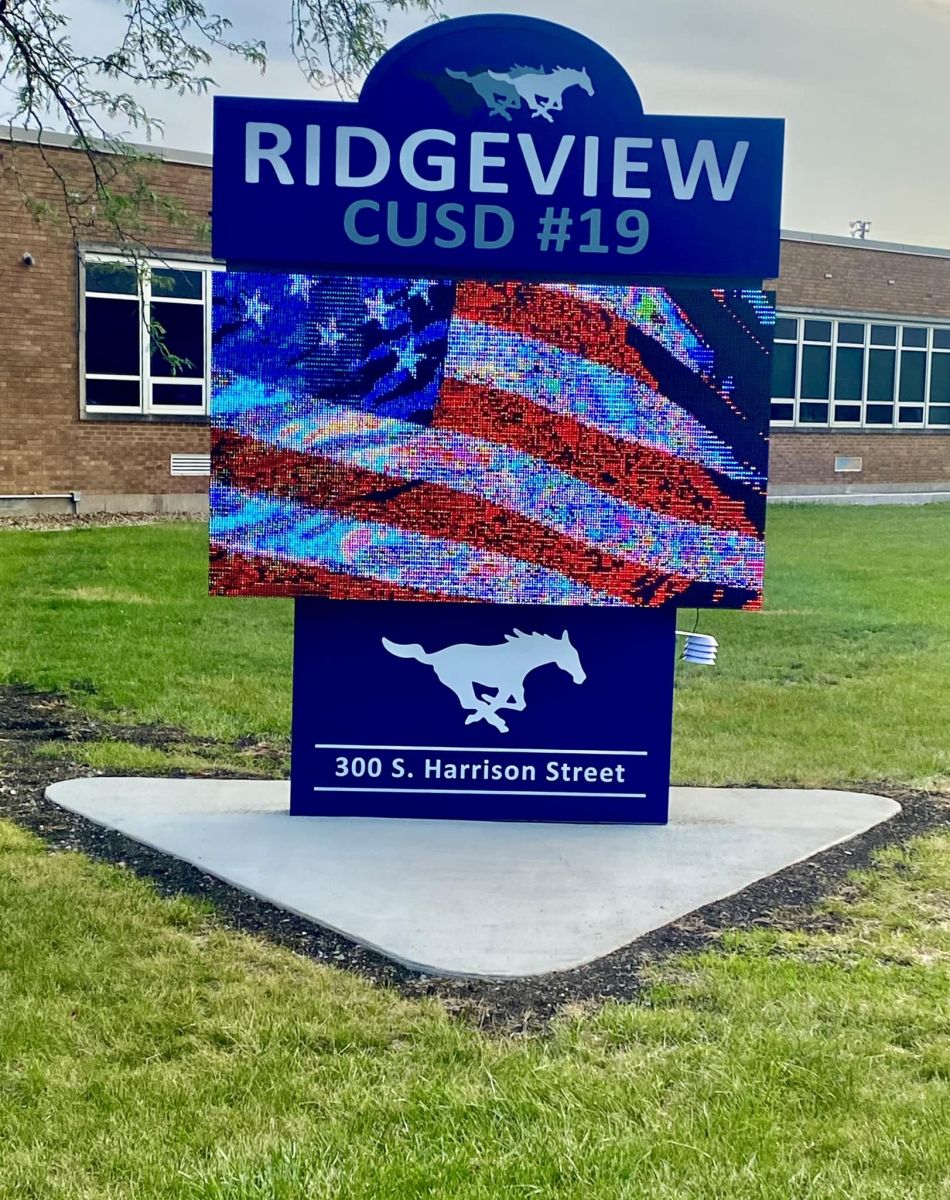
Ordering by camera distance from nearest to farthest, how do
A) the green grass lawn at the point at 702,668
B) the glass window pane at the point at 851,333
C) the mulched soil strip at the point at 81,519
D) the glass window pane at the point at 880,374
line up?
1. the green grass lawn at the point at 702,668
2. the mulched soil strip at the point at 81,519
3. the glass window pane at the point at 851,333
4. the glass window pane at the point at 880,374

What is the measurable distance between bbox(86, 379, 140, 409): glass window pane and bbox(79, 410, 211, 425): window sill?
0.16 meters

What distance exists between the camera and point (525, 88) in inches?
221

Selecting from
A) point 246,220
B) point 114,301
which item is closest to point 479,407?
point 246,220

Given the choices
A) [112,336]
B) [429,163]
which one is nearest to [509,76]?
[429,163]

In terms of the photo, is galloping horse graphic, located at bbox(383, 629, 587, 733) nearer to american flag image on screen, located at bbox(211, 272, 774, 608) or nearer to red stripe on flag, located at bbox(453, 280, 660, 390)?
american flag image on screen, located at bbox(211, 272, 774, 608)

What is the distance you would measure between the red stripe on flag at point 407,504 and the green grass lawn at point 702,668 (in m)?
1.90

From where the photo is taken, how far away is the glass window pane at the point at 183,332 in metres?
19.7

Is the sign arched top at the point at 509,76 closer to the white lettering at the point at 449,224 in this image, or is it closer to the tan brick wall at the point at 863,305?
the white lettering at the point at 449,224

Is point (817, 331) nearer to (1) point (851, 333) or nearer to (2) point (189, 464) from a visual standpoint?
(1) point (851, 333)

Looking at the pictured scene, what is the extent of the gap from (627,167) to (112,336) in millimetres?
14845

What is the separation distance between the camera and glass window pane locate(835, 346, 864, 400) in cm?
2823

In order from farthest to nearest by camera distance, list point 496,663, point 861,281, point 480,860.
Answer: point 861,281 → point 496,663 → point 480,860

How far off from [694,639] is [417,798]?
149 centimetres

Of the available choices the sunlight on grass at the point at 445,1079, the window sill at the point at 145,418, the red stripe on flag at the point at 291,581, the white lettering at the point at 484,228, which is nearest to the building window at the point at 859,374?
the window sill at the point at 145,418
